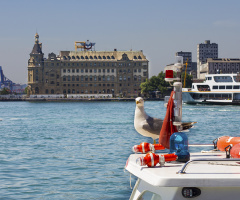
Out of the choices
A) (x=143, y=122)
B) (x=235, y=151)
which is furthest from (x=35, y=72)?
(x=235, y=151)

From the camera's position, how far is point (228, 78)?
304 feet

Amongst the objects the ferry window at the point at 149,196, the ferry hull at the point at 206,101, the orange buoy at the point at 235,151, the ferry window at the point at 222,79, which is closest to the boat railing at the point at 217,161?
the orange buoy at the point at 235,151

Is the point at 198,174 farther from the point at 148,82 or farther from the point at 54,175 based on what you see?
the point at 148,82

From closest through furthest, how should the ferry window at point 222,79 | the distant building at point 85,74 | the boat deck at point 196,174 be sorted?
the boat deck at point 196,174, the ferry window at point 222,79, the distant building at point 85,74

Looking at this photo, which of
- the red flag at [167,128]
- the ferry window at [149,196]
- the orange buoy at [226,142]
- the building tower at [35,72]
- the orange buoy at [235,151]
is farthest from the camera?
the building tower at [35,72]

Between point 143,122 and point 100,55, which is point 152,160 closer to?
point 143,122

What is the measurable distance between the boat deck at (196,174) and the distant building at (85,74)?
18451 centimetres

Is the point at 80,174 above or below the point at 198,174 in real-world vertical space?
below

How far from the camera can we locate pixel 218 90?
3629 inches

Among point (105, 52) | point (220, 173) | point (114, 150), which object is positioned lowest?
point (114, 150)

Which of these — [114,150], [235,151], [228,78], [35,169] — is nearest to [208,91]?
[228,78]

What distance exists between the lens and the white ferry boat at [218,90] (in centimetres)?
9150

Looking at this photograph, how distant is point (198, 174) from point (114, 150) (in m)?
19.5

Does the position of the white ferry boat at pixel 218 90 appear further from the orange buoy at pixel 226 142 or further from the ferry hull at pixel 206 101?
the orange buoy at pixel 226 142
